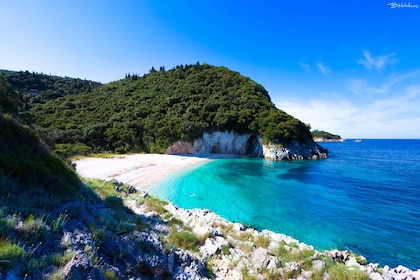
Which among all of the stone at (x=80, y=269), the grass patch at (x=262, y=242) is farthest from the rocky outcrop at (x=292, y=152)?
the stone at (x=80, y=269)

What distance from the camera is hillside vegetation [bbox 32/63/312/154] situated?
4450cm

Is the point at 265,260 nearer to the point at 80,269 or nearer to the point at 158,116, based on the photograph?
the point at 80,269

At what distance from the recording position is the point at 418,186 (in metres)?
24.7

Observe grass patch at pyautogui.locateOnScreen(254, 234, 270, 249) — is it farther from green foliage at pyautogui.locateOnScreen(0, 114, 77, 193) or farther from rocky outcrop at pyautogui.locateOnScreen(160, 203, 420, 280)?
green foliage at pyautogui.locateOnScreen(0, 114, 77, 193)

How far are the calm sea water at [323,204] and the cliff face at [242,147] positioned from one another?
16.9m

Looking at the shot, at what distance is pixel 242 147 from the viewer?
54094 millimetres

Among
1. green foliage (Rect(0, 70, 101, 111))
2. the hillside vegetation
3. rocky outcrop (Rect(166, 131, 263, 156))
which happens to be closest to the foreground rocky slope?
the hillside vegetation

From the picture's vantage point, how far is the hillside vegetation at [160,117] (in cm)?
4450

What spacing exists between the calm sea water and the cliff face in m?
16.9

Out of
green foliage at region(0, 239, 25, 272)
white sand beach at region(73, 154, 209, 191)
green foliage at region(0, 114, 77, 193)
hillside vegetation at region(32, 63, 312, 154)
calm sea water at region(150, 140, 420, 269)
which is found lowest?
calm sea water at region(150, 140, 420, 269)

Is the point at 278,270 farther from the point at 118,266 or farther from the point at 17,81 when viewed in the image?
the point at 17,81

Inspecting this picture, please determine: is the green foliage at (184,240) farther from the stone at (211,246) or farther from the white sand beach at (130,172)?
the white sand beach at (130,172)

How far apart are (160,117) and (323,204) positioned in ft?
138

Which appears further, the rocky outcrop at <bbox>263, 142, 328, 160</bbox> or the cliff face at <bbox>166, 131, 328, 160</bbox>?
the cliff face at <bbox>166, 131, 328, 160</bbox>
